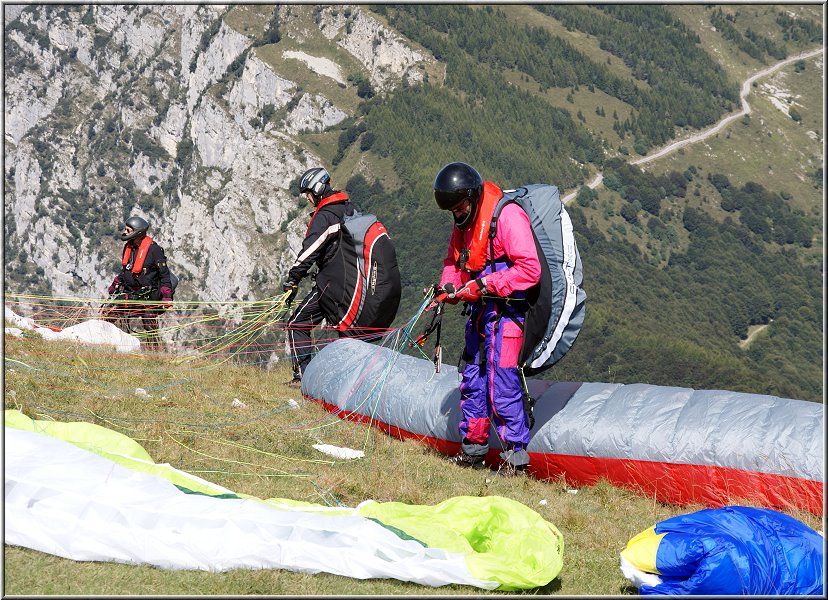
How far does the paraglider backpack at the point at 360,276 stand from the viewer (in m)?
10.2

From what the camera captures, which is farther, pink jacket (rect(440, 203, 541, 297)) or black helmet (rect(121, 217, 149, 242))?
black helmet (rect(121, 217, 149, 242))

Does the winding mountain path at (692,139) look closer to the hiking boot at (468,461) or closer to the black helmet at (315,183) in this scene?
the black helmet at (315,183)

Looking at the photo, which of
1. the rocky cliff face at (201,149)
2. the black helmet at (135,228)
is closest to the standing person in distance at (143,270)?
the black helmet at (135,228)

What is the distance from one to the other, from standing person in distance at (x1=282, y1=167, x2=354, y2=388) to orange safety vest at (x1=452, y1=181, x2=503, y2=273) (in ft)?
9.81

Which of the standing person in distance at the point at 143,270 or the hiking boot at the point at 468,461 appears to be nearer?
the hiking boot at the point at 468,461

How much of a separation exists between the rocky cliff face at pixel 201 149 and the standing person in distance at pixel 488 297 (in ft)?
445

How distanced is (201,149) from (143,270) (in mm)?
167699

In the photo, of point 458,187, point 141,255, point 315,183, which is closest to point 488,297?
point 458,187

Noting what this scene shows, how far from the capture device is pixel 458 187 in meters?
7.10

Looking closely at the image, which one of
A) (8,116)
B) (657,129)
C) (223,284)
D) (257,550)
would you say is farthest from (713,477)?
(8,116)

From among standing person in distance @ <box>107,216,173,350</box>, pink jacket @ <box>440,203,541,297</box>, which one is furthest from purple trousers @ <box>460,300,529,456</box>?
standing person in distance @ <box>107,216,173,350</box>

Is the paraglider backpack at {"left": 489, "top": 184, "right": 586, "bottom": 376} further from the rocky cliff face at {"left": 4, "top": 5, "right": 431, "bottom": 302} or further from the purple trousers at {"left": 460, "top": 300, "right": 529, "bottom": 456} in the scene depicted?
the rocky cliff face at {"left": 4, "top": 5, "right": 431, "bottom": 302}

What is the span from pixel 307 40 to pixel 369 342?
180544mm

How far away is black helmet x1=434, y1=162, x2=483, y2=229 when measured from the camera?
7.10 m
